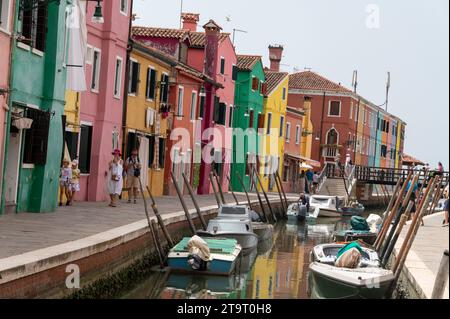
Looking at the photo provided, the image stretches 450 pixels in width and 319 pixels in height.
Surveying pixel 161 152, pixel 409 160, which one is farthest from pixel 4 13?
pixel 409 160

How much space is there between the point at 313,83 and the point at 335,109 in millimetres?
2858

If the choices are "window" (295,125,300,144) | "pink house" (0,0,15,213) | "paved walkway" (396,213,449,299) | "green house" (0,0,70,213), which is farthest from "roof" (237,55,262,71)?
"pink house" (0,0,15,213)

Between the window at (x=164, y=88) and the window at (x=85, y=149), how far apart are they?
24.9 ft

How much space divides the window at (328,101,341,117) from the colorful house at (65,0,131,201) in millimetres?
42738

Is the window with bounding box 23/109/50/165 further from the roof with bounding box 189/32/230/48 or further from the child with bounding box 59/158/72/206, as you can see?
the roof with bounding box 189/32/230/48

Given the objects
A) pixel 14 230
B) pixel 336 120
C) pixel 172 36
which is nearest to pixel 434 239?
pixel 14 230

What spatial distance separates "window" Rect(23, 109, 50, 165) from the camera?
71.3 ft

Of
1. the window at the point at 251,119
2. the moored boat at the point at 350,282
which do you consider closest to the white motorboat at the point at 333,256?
the moored boat at the point at 350,282

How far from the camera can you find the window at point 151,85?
34.3 meters

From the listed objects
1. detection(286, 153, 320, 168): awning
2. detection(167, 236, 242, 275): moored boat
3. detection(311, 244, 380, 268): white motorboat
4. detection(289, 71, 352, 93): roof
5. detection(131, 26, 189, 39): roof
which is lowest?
detection(167, 236, 242, 275): moored boat

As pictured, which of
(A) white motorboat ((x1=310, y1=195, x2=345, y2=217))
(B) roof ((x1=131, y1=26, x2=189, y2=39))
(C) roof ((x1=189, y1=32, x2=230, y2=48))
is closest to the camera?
(B) roof ((x1=131, y1=26, x2=189, y2=39))

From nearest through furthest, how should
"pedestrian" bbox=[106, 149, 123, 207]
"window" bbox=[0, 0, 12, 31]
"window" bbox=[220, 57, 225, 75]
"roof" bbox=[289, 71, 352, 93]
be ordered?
"window" bbox=[0, 0, 12, 31] → "pedestrian" bbox=[106, 149, 123, 207] → "window" bbox=[220, 57, 225, 75] → "roof" bbox=[289, 71, 352, 93]

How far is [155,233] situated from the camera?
2073 centimetres

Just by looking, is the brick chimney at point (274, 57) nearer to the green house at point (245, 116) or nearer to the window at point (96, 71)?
the green house at point (245, 116)
